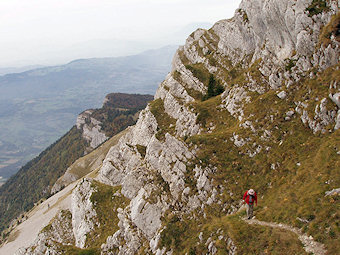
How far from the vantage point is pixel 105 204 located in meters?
49.5

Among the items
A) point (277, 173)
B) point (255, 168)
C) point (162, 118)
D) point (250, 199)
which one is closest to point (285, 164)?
point (277, 173)

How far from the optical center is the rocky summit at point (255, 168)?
2161cm

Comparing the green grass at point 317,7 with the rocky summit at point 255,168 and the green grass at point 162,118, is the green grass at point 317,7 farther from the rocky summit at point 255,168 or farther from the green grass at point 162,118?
the green grass at point 162,118

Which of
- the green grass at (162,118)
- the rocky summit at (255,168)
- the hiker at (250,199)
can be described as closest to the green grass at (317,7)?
the rocky summit at (255,168)

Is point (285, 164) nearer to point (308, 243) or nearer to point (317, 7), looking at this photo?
point (308, 243)

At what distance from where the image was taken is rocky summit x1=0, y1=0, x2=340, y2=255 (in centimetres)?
2161

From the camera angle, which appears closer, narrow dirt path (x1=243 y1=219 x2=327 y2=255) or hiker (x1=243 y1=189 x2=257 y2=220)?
narrow dirt path (x1=243 y1=219 x2=327 y2=255)

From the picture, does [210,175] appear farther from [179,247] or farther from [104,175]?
[104,175]

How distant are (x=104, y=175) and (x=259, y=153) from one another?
4271cm

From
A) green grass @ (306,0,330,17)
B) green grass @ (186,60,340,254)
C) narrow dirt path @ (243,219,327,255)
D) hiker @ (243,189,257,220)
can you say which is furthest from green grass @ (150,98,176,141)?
narrow dirt path @ (243,219,327,255)

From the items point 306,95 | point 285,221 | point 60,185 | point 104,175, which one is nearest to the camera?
point 285,221

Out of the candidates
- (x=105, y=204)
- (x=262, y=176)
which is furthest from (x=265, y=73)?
(x=105, y=204)

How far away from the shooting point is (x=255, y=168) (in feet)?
100

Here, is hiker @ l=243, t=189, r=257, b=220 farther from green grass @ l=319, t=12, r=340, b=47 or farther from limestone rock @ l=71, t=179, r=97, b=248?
limestone rock @ l=71, t=179, r=97, b=248
